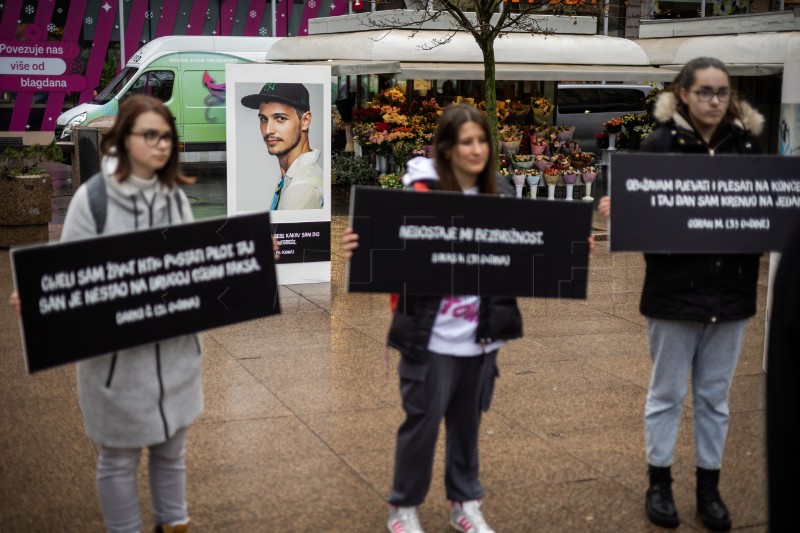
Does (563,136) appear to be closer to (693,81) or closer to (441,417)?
(693,81)

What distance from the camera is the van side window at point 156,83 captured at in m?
23.5

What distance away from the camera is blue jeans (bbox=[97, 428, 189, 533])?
373 centimetres

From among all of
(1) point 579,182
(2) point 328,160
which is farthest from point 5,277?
(1) point 579,182

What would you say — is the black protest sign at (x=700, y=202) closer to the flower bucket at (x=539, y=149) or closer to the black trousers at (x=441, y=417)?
the black trousers at (x=441, y=417)

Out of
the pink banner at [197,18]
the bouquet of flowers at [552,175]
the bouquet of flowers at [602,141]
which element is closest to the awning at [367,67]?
the bouquet of flowers at [552,175]

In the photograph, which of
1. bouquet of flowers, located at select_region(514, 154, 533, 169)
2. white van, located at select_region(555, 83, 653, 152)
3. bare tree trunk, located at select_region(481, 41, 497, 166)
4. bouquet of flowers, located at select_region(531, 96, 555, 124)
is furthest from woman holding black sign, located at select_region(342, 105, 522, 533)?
white van, located at select_region(555, 83, 653, 152)

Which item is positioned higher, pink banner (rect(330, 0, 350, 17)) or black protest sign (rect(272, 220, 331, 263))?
pink banner (rect(330, 0, 350, 17))

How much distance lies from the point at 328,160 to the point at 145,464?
4.83 meters

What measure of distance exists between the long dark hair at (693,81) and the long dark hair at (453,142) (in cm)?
91

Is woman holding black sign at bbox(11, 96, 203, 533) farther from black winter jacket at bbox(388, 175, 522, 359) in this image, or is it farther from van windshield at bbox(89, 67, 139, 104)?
van windshield at bbox(89, 67, 139, 104)

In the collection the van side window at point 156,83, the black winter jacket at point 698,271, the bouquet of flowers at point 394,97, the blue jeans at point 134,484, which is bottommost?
the blue jeans at point 134,484

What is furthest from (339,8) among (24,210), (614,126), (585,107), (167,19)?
(24,210)

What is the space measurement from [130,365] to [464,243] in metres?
1.38

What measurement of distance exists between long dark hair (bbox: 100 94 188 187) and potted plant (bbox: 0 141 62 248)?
822 cm
